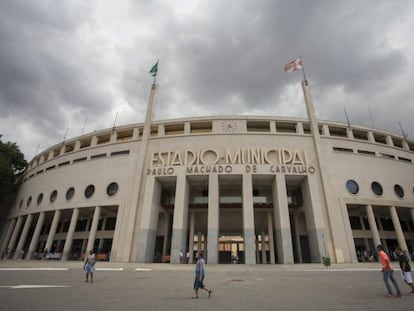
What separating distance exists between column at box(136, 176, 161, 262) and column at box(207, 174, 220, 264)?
742cm

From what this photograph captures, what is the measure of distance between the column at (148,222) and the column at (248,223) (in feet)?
38.3

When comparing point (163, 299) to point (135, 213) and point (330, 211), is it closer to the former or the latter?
point (135, 213)

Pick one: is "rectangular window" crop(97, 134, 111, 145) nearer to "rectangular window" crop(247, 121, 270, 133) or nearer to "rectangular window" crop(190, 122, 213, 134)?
"rectangular window" crop(190, 122, 213, 134)

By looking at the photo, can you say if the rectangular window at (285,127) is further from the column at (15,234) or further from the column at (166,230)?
the column at (15,234)

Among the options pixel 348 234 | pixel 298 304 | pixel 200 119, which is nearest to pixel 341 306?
pixel 298 304

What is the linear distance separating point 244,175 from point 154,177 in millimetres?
11927

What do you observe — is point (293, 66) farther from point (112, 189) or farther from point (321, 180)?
point (112, 189)

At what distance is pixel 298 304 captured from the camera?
7.08m

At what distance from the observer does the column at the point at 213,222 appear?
86.0ft

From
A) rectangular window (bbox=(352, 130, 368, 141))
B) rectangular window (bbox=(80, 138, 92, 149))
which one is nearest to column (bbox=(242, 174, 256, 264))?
rectangular window (bbox=(352, 130, 368, 141))

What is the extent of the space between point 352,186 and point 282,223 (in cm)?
1165

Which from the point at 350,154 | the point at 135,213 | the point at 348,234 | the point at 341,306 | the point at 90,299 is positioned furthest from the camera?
the point at 350,154

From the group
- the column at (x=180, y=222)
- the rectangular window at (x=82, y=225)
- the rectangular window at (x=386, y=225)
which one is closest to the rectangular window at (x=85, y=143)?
the rectangular window at (x=82, y=225)

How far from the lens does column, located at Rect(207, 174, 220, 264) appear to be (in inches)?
1032
